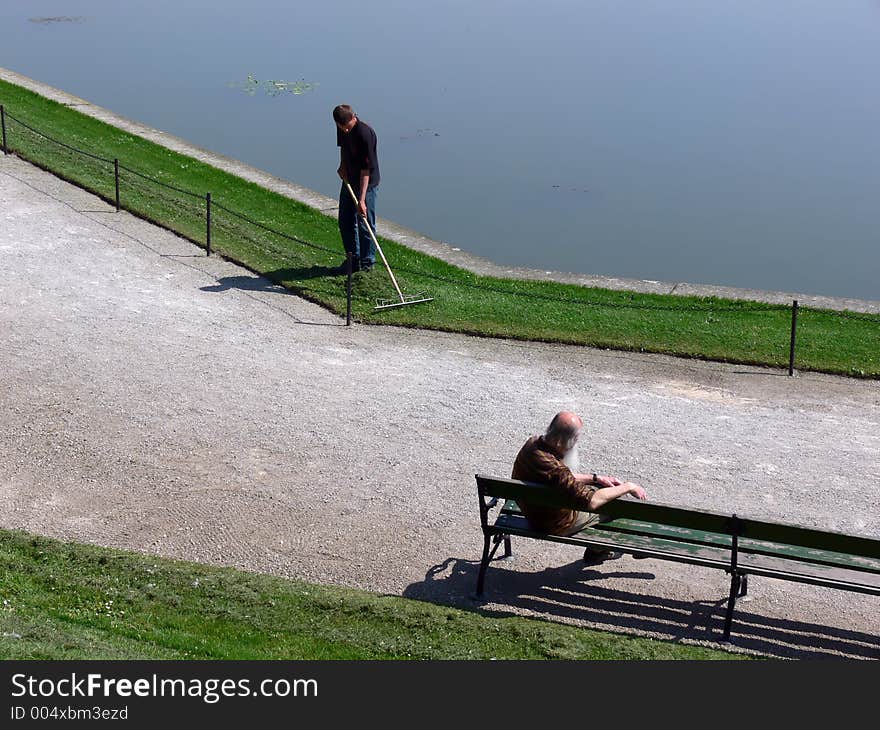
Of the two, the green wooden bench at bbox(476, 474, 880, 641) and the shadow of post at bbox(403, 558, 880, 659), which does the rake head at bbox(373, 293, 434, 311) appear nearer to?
the shadow of post at bbox(403, 558, 880, 659)

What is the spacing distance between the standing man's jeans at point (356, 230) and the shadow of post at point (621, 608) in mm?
6496

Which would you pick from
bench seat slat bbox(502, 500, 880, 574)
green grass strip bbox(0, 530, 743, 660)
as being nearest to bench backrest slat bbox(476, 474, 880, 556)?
bench seat slat bbox(502, 500, 880, 574)

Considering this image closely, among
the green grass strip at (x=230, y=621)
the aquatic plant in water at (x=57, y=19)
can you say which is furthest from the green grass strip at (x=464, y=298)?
the aquatic plant in water at (x=57, y=19)

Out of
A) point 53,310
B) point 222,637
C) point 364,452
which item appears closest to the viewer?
point 222,637

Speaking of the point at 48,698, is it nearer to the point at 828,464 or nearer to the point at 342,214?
the point at 828,464

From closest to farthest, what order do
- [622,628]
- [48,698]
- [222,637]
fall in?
[48,698] → [222,637] → [622,628]

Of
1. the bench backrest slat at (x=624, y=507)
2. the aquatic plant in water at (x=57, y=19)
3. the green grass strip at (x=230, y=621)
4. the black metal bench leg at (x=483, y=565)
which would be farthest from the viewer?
the aquatic plant in water at (x=57, y=19)

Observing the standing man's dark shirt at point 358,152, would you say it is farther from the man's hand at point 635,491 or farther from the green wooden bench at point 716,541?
the man's hand at point 635,491

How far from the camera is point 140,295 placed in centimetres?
1431

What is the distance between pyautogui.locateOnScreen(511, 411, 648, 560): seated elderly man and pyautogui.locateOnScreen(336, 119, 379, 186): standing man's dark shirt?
7.00m

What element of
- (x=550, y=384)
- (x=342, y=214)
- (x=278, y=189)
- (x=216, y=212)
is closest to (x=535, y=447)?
(x=550, y=384)

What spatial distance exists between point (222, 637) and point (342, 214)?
26.7 feet

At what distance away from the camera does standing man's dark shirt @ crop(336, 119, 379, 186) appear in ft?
47.1

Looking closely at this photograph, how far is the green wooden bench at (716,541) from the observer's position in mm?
7691
